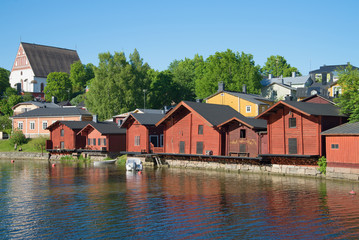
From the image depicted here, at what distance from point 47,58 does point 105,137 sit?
103442 millimetres

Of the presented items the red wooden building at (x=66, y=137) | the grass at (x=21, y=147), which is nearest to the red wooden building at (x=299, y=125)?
the red wooden building at (x=66, y=137)

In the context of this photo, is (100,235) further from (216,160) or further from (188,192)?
(216,160)

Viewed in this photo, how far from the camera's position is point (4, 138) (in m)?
98.6

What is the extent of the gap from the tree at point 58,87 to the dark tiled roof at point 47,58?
2153 centimetres

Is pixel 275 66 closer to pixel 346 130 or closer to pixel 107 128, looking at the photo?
pixel 107 128

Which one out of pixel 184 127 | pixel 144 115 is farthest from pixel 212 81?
pixel 184 127

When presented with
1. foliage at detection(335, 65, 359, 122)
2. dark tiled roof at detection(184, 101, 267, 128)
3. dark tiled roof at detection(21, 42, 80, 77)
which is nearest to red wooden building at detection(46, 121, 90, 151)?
dark tiled roof at detection(184, 101, 267, 128)

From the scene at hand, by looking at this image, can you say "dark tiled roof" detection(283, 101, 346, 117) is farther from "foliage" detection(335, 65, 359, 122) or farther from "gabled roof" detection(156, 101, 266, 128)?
"gabled roof" detection(156, 101, 266, 128)

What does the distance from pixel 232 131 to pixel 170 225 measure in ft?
103

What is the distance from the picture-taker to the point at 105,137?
73.9 metres

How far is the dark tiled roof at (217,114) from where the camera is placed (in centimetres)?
5545

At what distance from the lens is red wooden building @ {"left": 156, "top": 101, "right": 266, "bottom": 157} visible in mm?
54781

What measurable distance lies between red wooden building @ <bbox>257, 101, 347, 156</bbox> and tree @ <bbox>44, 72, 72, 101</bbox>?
97220 millimetres

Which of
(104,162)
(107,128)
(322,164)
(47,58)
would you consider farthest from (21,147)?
(47,58)
